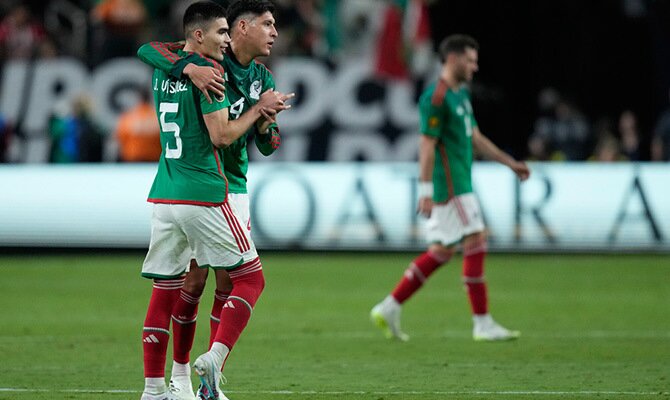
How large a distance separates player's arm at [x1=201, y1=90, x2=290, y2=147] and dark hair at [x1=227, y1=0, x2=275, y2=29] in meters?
0.67

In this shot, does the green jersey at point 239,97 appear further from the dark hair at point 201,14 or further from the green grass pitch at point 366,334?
the green grass pitch at point 366,334

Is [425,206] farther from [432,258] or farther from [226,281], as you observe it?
[226,281]

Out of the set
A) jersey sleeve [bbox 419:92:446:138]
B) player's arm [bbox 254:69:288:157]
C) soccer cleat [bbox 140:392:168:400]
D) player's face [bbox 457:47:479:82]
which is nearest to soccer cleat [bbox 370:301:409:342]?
jersey sleeve [bbox 419:92:446:138]

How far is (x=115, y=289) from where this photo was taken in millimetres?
13477

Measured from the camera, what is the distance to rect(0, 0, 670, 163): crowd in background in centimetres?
1933

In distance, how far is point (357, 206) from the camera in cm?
1683

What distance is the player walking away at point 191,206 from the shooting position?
6484 millimetres

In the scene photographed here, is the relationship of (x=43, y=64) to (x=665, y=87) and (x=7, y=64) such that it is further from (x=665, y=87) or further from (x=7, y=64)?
(x=665, y=87)

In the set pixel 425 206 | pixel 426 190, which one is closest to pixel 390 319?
pixel 425 206

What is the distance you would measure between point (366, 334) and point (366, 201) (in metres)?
6.82

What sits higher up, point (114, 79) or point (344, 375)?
point (114, 79)

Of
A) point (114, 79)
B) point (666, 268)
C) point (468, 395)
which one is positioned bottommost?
point (666, 268)

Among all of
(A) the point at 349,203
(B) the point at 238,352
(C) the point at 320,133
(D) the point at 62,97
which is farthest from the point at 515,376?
(D) the point at 62,97

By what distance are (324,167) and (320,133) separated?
2.97m
